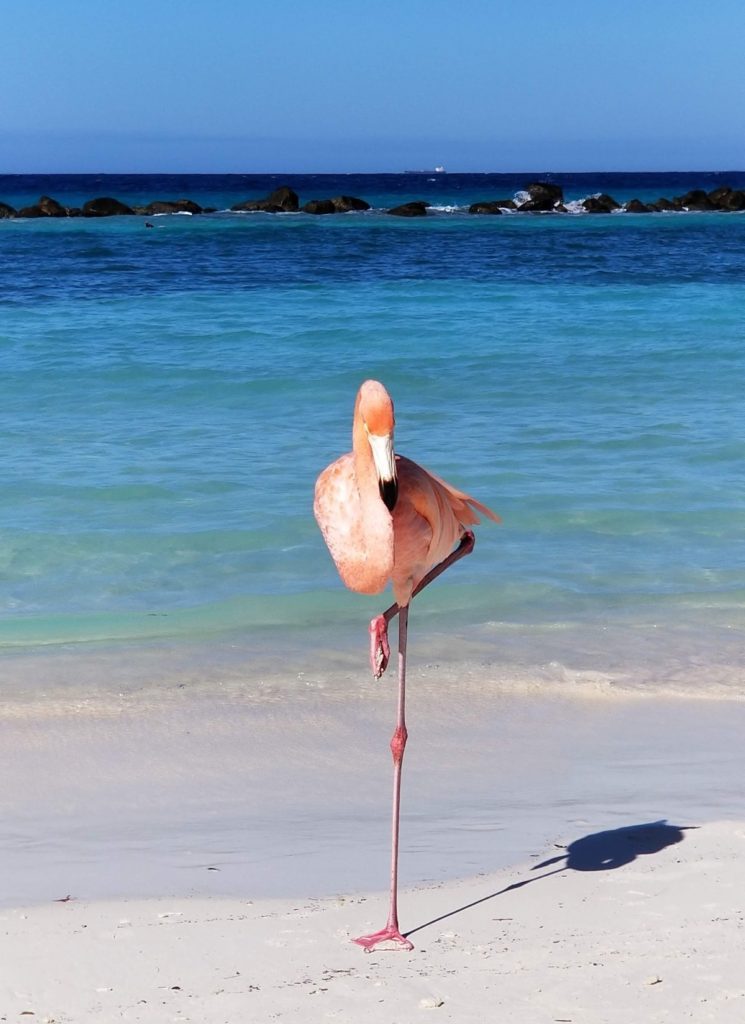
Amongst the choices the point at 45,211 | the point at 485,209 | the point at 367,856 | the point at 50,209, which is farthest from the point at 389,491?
the point at 485,209

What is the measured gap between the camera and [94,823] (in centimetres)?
469

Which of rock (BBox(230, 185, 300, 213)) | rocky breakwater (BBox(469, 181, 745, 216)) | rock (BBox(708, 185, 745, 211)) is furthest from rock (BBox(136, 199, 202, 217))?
rock (BBox(708, 185, 745, 211))

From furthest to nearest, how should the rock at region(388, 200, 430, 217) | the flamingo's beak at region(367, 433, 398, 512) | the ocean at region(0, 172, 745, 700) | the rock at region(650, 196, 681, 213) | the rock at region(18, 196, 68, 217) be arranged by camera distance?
the rock at region(650, 196, 681, 213)
the rock at region(388, 200, 430, 217)
the rock at region(18, 196, 68, 217)
the ocean at region(0, 172, 745, 700)
the flamingo's beak at region(367, 433, 398, 512)

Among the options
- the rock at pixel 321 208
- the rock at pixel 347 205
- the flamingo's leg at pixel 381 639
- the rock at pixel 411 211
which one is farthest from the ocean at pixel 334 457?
the rock at pixel 347 205

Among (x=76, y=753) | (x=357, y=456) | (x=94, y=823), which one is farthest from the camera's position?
(x=76, y=753)

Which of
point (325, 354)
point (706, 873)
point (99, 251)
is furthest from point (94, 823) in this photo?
point (99, 251)

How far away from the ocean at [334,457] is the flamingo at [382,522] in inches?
86.2

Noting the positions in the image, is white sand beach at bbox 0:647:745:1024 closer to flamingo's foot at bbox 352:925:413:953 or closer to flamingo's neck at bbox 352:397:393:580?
flamingo's foot at bbox 352:925:413:953

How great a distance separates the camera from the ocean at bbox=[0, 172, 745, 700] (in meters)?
6.74

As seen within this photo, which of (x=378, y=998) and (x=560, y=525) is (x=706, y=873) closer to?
(x=378, y=998)

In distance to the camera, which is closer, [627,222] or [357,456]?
[357,456]

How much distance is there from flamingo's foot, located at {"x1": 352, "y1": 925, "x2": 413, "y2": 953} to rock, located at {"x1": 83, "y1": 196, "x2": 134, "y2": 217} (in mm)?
46243

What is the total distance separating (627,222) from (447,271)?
67.1ft

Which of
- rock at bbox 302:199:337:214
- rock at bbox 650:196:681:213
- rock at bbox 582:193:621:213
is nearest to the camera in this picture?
rock at bbox 302:199:337:214
